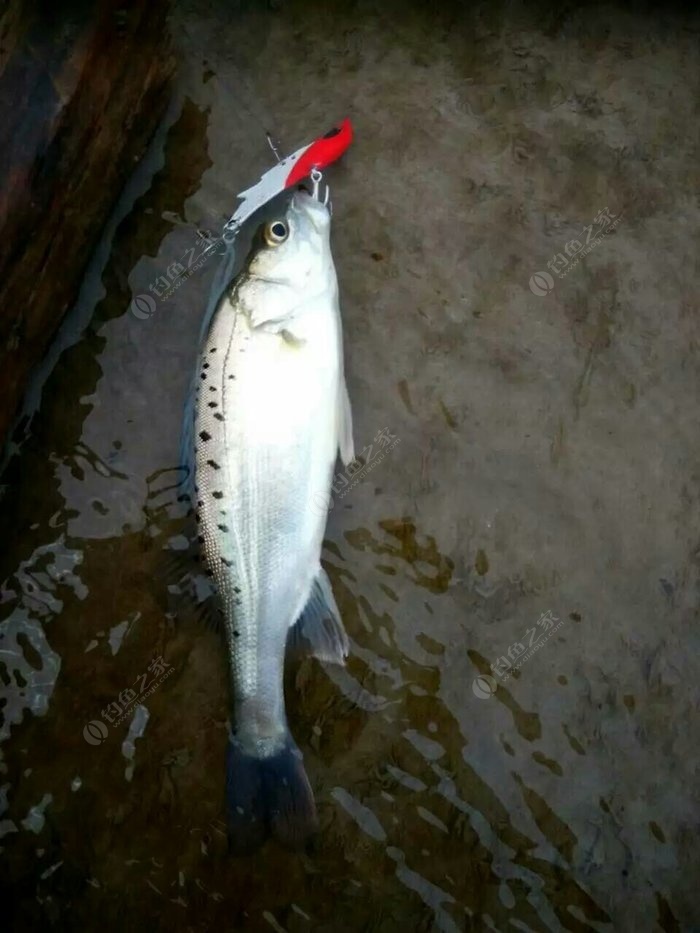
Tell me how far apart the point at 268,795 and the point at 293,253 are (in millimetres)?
1973

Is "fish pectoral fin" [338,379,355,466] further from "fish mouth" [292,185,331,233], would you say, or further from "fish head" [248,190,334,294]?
"fish mouth" [292,185,331,233]

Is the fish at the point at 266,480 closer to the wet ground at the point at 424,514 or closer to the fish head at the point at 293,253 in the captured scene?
the fish head at the point at 293,253

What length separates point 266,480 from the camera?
10.0 feet

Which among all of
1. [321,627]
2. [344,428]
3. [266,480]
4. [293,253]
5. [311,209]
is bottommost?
[321,627]

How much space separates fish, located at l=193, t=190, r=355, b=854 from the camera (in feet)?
10.00

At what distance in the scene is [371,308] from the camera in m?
3.54

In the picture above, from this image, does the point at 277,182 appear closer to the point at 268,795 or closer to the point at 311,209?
the point at 311,209

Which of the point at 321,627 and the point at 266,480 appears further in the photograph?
the point at 321,627

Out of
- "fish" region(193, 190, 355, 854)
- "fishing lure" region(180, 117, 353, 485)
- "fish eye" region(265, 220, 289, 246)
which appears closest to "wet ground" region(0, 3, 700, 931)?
"fishing lure" region(180, 117, 353, 485)

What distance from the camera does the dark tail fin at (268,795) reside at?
307 cm

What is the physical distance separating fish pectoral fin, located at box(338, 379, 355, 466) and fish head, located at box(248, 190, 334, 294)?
0.41m

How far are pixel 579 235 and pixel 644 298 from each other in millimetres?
381

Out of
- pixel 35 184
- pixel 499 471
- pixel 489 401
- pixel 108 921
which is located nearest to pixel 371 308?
pixel 489 401

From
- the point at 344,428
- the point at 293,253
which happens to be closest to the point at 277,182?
the point at 293,253
